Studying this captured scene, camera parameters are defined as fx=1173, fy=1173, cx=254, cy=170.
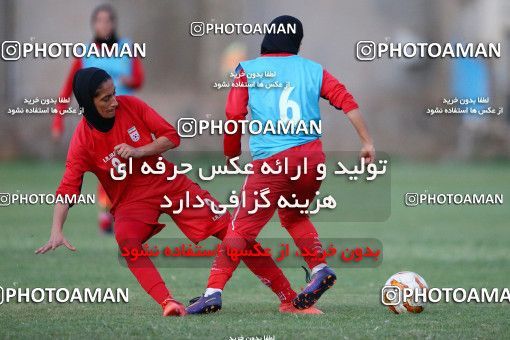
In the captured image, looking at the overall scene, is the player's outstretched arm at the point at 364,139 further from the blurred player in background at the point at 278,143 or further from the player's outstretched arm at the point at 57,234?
the player's outstretched arm at the point at 57,234

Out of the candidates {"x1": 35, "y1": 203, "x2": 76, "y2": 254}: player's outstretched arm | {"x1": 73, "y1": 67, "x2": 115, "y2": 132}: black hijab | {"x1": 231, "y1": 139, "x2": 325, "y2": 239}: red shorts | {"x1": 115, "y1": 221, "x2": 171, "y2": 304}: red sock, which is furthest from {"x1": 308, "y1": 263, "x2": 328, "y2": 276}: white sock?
{"x1": 73, "y1": 67, "x2": 115, "y2": 132}: black hijab

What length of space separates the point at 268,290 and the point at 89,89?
2.98m

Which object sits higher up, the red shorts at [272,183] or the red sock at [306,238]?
the red shorts at [272,183]

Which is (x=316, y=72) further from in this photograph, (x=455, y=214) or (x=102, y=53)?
(x=455, y=214)

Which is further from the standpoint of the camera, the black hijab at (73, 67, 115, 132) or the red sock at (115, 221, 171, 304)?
the black hijab at (73, 67, 115, 132)

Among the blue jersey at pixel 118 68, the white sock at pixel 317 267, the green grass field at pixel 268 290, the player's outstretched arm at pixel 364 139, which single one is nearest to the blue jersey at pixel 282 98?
the player's outstretched arm at pixel 364 139

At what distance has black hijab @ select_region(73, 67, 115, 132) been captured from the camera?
7.95 meters

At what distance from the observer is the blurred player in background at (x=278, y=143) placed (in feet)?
26.0

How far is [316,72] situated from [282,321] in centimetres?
173

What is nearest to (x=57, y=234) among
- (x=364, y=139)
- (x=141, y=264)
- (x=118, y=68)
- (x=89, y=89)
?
(x=141, y=264)

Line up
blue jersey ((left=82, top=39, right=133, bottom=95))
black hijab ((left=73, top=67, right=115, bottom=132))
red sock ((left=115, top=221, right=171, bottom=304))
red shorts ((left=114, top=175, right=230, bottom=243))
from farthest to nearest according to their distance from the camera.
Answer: blue jersey ((left=82, top=39, right=133, bottom=95))
red shorts ((left=114, top=175, right=230, bottom=243))
black hijab ((left=73, top=67, right=115, bottom=132))
red sock ((left=115, top=221, right=171, bottom=304))

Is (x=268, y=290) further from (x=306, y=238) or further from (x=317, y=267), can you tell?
(x=317, y=267)

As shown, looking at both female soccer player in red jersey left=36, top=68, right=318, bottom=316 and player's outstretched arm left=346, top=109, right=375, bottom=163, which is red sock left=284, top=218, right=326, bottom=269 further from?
player's outstretched arm left=346, top=109, right=375, bottom=163

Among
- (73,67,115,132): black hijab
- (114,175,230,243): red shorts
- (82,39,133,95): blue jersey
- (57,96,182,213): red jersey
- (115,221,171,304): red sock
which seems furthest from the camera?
(82,39,133,95): blue jersey
